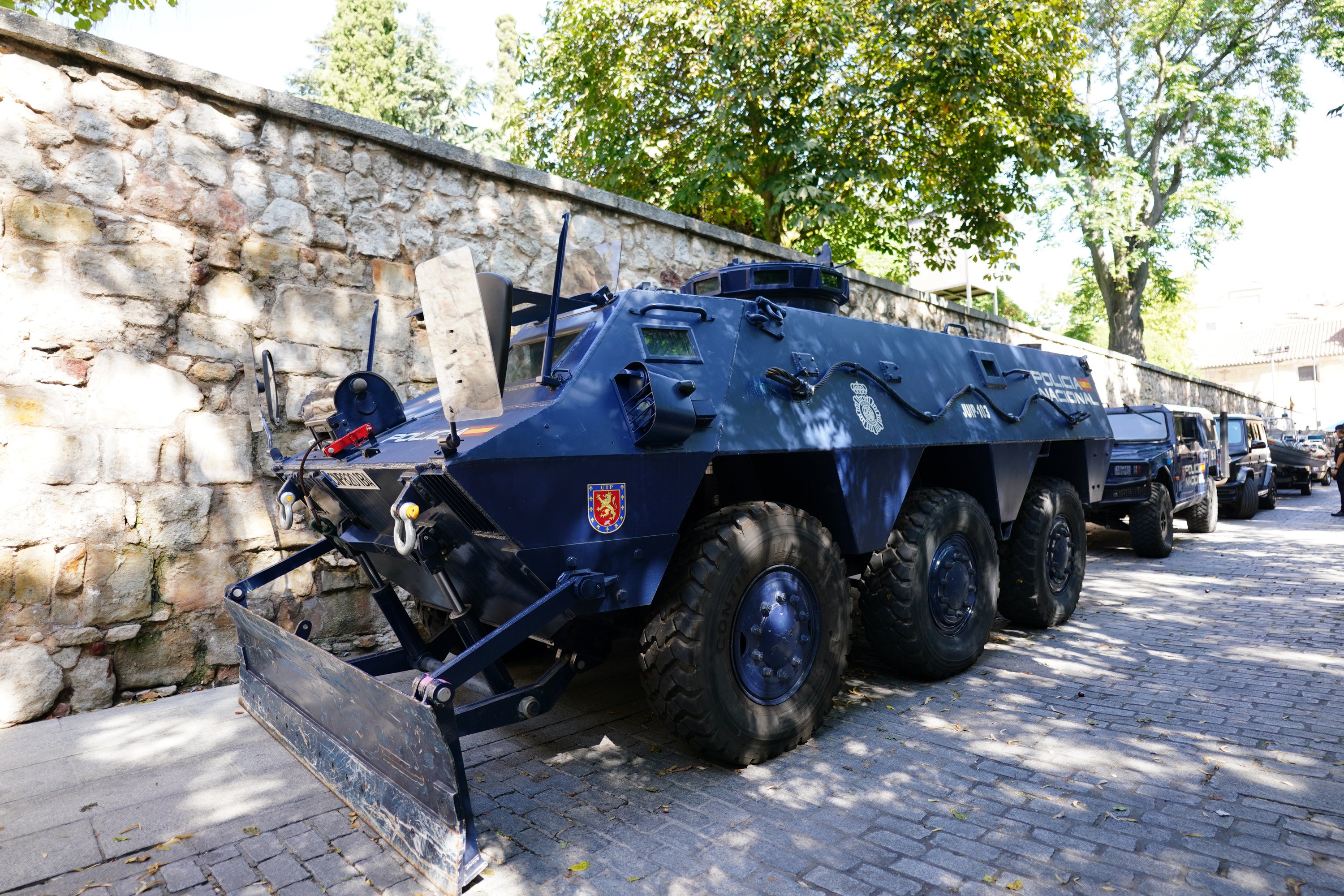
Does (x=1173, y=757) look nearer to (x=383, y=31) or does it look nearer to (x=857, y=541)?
(x=857, y=541)

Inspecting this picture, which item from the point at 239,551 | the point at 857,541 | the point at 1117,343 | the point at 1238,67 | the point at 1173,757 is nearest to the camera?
the point at 1173,757

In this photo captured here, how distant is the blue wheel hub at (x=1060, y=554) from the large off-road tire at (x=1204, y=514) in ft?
22.4

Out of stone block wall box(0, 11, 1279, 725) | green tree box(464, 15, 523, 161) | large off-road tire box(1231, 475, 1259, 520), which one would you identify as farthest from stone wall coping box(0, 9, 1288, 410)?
green tree box(464, 15, 523, 161)

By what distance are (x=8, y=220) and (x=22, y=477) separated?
4.33 ft

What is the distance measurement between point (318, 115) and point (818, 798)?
16.7 feet

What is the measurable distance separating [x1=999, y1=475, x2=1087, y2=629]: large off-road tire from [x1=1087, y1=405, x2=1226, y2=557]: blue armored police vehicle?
2.83 m

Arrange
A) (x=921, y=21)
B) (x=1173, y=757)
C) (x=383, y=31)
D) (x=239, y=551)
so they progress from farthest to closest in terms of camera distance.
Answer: (x=383, y=31)
(x=921, y=21)
(x=239, y=551)
(x=1173, y=757)

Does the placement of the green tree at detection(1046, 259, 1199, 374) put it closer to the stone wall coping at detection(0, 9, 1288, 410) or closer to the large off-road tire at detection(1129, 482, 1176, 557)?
the large off-road tire at detection(1129, 482, 1176, 557)

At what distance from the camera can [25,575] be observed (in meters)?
4.35

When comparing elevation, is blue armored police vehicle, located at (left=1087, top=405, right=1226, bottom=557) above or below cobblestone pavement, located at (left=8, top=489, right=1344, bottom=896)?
above

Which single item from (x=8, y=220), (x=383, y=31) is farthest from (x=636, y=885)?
(x=383, y=31)

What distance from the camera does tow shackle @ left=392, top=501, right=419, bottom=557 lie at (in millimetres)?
2898

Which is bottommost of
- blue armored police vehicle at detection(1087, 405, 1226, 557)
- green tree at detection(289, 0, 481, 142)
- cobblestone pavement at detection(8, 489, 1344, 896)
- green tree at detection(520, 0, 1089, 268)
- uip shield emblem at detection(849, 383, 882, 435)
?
cobblestone pavement at detection(8, 489, 1344, 896)

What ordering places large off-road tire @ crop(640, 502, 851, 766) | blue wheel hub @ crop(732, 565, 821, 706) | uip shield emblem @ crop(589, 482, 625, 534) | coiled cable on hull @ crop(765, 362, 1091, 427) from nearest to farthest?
uip shield emblem @ crop(589, 482, 625, 534) < large off-road tire @ crop(640, 502, 851, 766) < blue wheel hub @ crop(732, 565, 821, 706) < coiled cable on hull @ crop(765, 362, 1091, 427)
